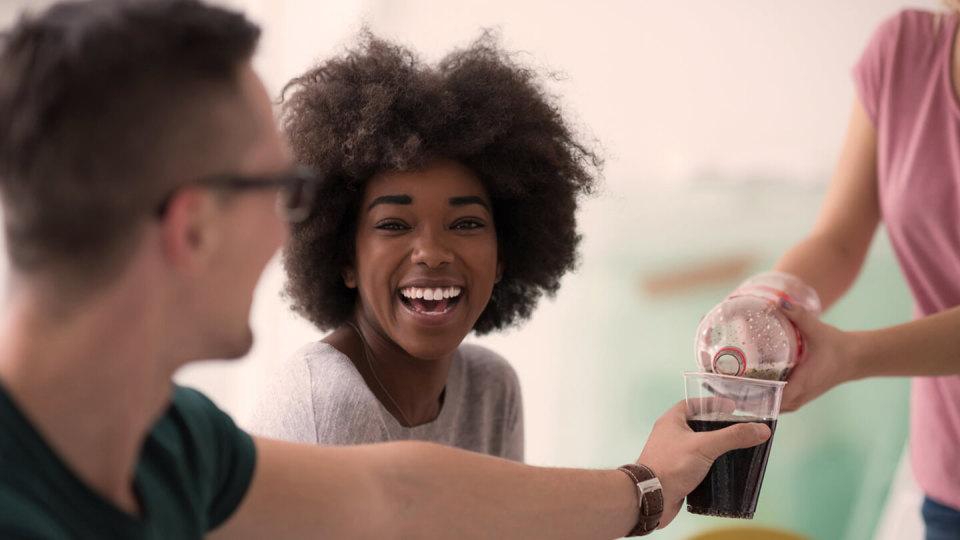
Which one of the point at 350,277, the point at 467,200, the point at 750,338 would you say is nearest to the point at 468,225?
the point at 467,200

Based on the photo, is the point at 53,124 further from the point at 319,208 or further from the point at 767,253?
the point at 767,253

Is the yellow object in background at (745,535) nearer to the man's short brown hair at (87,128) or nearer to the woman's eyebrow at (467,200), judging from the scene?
the woman's eyebrow at (467,200)

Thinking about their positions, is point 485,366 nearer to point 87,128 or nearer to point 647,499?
point 647,499

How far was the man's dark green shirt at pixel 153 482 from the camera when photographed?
36.8 inches

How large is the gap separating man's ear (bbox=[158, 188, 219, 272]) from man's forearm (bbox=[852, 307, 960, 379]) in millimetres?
1165

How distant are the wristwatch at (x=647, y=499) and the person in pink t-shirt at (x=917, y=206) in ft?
1.70

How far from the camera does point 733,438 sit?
151cm

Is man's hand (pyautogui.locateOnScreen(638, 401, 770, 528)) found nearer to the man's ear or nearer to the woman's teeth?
the woman's teeth

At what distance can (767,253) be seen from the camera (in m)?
3.48

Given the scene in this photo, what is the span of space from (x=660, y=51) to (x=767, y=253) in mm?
724

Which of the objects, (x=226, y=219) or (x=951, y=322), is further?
(x=951, y=322)

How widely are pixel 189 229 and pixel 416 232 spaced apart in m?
0.73

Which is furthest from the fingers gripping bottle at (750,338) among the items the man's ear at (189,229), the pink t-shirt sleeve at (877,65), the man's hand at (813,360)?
the man's ear at (189,229)

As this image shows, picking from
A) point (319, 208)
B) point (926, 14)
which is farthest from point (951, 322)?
point (319, 208)
